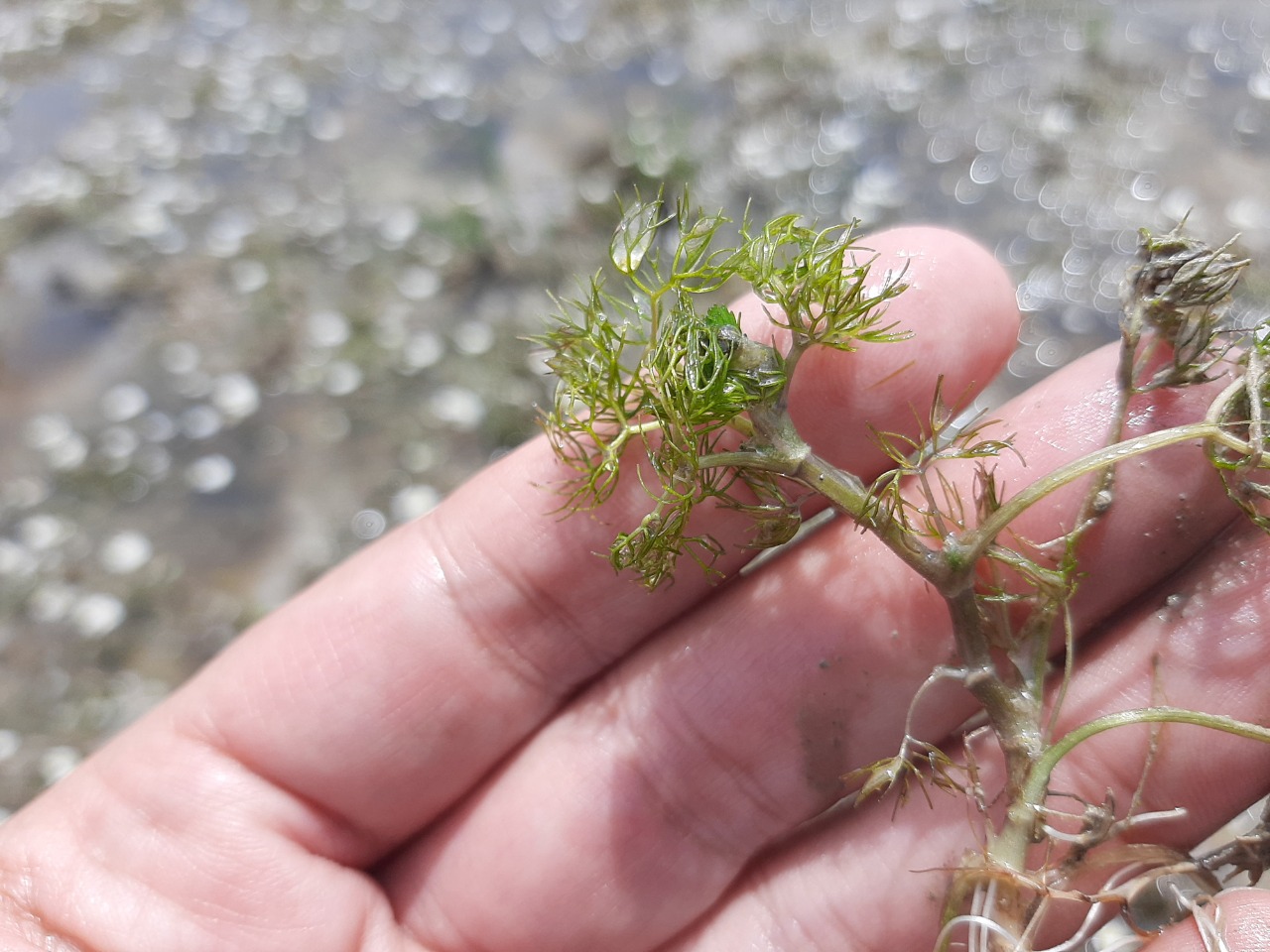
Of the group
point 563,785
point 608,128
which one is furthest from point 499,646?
point 608,128

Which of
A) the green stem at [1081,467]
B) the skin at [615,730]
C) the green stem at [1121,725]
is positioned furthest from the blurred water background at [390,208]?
the green stem at [1121,725]

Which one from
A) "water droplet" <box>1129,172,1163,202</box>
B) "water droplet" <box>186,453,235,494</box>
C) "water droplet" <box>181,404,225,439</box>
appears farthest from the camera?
"water droplet" <box>1129,172,1163,202</box>

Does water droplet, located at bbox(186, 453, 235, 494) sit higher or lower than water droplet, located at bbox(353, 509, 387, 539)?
lower

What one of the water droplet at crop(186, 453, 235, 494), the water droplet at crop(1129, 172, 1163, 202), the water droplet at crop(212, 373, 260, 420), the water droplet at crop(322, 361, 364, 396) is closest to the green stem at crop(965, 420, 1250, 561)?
the water droplet at crop(1129, 172, 1163, 202)

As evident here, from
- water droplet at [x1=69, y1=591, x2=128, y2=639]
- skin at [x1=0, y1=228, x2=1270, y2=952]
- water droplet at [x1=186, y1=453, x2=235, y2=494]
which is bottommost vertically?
water droplet at [x1=69, y1=591, x2=128, y2=639]

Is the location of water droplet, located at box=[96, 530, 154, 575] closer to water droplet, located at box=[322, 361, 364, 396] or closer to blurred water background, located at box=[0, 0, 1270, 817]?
blurred water background, located at box=[0, 0, 1270, 817]

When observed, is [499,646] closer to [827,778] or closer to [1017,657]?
[827,778]
